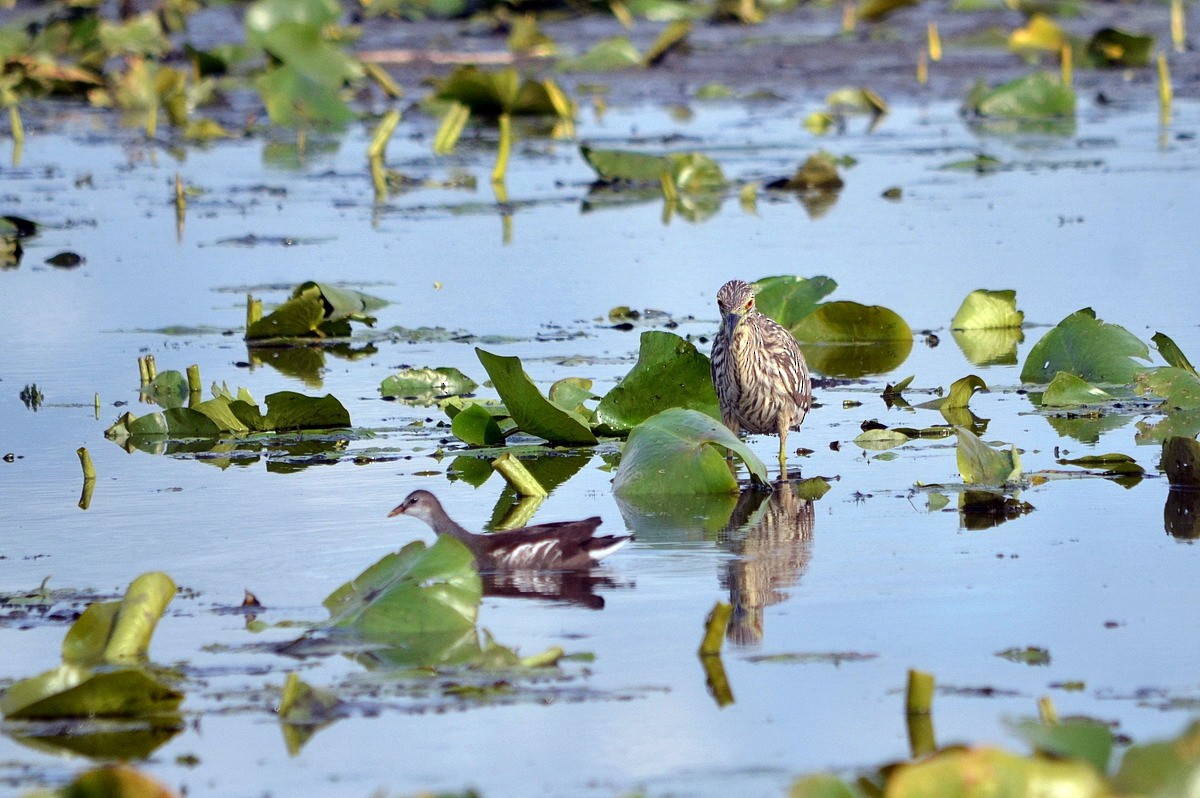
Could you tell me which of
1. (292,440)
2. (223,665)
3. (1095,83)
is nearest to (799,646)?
(223,665)

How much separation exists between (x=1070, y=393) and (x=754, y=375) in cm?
141

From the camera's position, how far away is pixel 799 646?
509cm

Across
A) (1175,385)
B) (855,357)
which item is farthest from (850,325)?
(1175,385)

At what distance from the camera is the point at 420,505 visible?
6129 millimetres

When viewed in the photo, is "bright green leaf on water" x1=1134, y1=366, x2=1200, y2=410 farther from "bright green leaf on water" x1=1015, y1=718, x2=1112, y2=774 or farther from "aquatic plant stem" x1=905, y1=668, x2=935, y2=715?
"bright green leaf on water" x1=1015, y1=718, x2=1112, y2=774

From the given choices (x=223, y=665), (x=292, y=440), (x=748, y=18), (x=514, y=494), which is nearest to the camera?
(x=223, y=665)

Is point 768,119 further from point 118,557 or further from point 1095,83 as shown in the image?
point 118,557

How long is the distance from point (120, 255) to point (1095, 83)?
12394mm

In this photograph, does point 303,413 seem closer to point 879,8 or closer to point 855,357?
point 855,357

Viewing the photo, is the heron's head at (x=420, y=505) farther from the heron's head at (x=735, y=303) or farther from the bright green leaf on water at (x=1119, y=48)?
the bright green leaf on water at (x=1119, y=48)

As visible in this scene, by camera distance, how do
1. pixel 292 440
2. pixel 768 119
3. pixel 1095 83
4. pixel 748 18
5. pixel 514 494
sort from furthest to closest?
pixel 748 18, pixel 1095 83, pixel 768 119, pixel 292 440, pixel 514 494

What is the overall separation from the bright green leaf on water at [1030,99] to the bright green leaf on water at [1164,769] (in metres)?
14.7

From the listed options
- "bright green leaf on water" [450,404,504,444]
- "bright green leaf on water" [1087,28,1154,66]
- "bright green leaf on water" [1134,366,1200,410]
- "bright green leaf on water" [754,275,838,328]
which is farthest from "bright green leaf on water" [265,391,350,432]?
"bright green leaf on water" [1087,28,1154,66]

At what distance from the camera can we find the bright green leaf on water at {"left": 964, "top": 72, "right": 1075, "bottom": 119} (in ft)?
57.3
